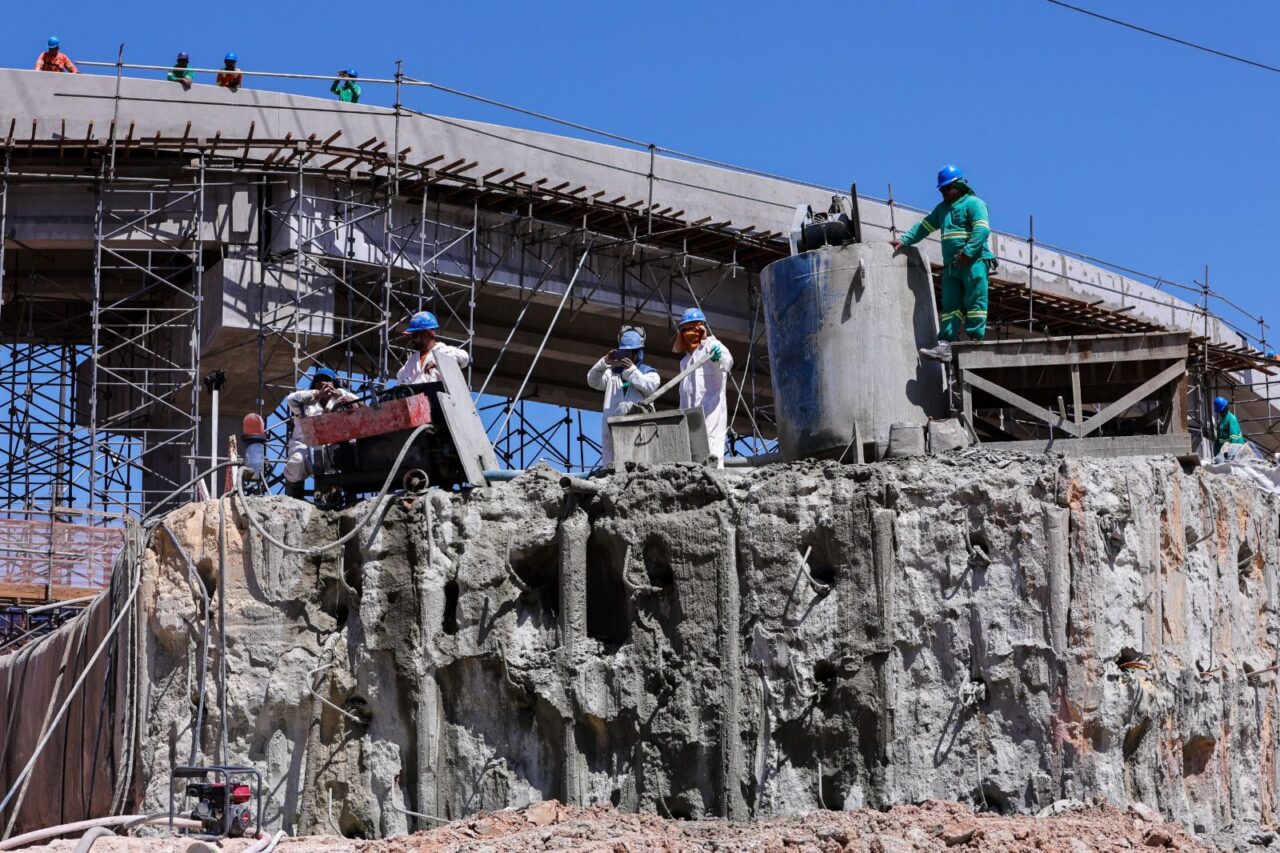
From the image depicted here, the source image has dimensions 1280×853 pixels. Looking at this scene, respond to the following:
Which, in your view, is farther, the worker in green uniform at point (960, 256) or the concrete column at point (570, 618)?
the worker in green uniform at point (960, 256)

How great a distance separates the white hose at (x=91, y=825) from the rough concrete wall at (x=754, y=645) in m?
0.65

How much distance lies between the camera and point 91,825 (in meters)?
12.2

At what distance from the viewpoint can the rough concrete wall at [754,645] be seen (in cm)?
1237

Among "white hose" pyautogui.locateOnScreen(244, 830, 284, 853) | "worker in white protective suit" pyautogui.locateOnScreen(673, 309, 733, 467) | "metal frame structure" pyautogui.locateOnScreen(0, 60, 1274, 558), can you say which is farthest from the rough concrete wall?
"metal frame structure" pyautogui.locateOnScreen(0, 60, 1274, 558)

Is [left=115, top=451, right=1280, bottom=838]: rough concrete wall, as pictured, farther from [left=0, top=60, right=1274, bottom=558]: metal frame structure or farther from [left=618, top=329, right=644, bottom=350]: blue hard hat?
[left=0, top=60, right=1274, bottom=558]: metal frame structure

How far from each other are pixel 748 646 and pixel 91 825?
4.34m

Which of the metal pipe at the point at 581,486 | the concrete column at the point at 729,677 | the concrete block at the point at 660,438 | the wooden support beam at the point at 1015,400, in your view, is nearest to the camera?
the concrete column at the point at 729,677

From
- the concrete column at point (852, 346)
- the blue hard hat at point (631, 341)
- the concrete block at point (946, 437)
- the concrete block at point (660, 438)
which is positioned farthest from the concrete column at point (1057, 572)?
the blue hard hat at point (631, 341)

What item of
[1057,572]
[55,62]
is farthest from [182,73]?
[1057,572]

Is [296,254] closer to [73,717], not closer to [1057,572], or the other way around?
[73,717]

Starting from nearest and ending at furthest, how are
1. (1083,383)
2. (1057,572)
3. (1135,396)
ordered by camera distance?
(1057,572)
(1135,396)
(1083,383)

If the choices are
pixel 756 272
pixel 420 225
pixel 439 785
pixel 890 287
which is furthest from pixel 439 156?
pixel 439 785

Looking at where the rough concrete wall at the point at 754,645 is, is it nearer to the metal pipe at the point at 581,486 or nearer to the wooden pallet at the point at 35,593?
the metal pipe at the point at 581,486

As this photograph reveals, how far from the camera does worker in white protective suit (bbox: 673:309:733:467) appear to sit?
47.1 ft
